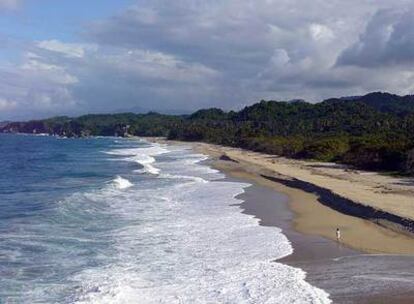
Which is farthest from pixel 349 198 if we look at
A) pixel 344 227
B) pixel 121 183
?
pixel 121 183

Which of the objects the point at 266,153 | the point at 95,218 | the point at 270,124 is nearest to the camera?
the point at 95,218

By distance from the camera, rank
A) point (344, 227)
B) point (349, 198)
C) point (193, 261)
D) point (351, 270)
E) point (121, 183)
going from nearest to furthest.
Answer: point (351, 270), point (193, 261), point (344, 227), point (349, 198), point (121, 183)

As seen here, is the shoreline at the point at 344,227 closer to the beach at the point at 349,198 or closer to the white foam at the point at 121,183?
the beach at the point at 349,198

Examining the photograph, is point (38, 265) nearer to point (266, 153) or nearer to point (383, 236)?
point (383, 236)

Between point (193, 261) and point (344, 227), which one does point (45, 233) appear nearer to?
point (193, 261)

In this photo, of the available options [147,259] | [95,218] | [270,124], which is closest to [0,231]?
[95,218]

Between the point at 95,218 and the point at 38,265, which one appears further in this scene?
the point at 95,218

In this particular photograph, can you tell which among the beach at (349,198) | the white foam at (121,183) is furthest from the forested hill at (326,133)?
the white foam at (121,183)
